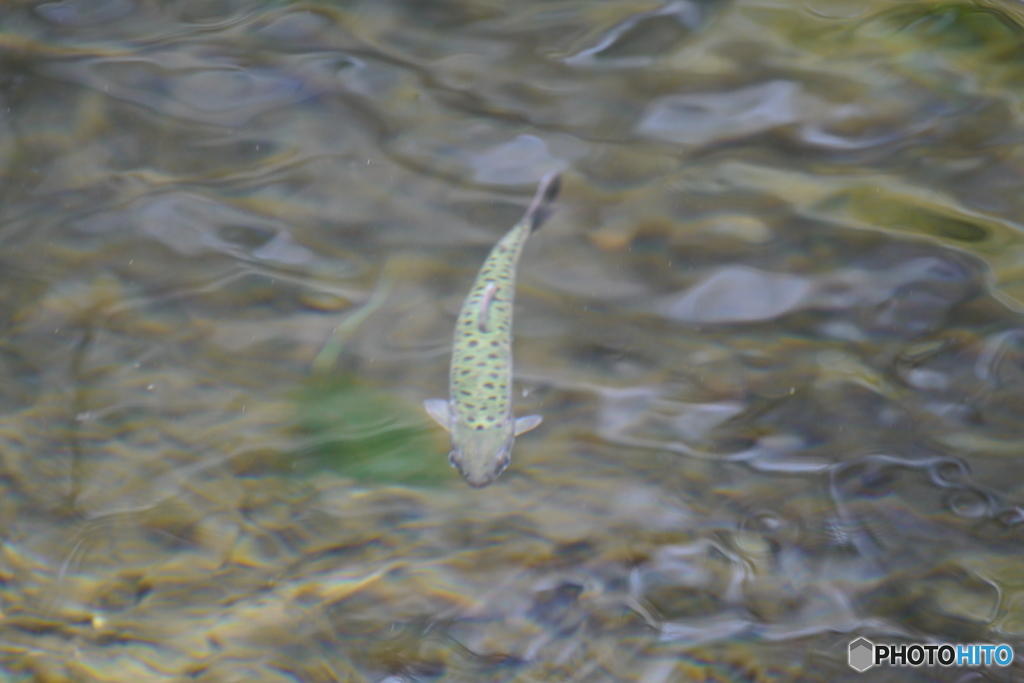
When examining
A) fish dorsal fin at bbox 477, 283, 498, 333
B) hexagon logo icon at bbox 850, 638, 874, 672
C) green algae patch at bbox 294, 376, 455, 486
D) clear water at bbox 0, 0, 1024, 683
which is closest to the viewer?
hexagon logo icon at bbox 850, 638, 874, 672

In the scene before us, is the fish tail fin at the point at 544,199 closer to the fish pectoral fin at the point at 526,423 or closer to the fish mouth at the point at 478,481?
the fish pectoral fin at the point at 526,423

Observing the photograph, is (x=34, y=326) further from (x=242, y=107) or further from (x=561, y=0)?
(x=561, y=0)

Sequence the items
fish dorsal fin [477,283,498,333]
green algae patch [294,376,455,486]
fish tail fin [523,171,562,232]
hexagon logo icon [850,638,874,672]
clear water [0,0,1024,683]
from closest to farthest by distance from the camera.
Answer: hexagon logo icon [850,638,874,672], clear water [0,0,1024,683], fish dorsal fin [477,283,498,333], green algae patch [294,376,455,486], fish tail fin [523,171,562,232]

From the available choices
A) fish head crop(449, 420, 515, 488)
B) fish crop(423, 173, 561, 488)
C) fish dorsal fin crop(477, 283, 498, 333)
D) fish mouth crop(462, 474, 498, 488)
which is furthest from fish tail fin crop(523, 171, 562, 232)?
fish mouth crop(462, 474, 498, 488)

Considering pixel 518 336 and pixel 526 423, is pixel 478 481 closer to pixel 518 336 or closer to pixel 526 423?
A: pixel 526 423

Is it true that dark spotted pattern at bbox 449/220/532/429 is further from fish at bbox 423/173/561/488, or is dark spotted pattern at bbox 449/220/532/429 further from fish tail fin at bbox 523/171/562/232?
fish tail fin at bbox 523/171/562/232
